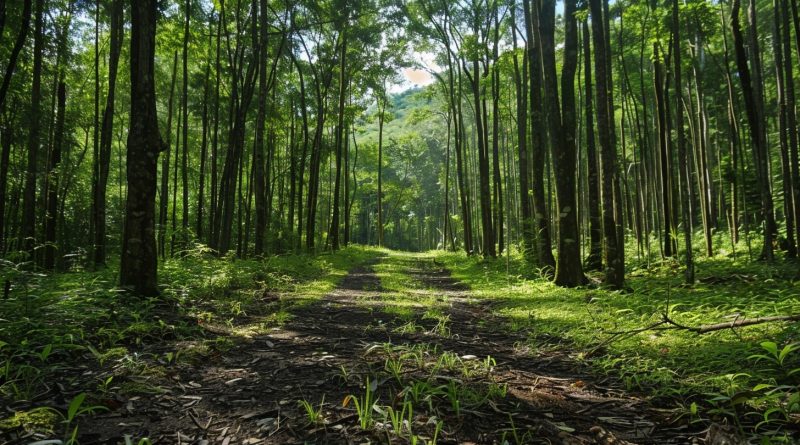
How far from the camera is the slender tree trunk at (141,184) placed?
5.29 metres

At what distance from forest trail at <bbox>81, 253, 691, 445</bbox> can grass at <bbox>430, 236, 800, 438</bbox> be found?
1.13 feet

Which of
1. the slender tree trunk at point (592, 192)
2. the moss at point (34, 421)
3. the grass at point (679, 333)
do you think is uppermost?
the slender tree trunk at point (592, 192)

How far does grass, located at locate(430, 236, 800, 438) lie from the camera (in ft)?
8.73

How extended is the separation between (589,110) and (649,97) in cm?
1401

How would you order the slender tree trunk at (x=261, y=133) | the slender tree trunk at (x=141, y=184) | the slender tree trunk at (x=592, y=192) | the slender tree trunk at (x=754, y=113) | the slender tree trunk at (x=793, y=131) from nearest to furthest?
1. the slender tree trunk at (x=141, y=184)
2. the slender tree trunk at (x=754, y=113)
3. the slender tree trunk at (x=793, y=131)
4. the slender tree trunk at (x=592, y=192)
5. the slender tree trunk at (x=261, y=133)

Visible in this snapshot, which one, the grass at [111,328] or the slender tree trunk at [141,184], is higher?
the slender tree trunk at [141,184]

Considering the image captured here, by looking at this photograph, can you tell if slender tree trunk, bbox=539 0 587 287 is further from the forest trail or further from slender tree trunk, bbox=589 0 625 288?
the forest trail

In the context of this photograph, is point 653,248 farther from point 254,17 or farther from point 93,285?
point 93,285

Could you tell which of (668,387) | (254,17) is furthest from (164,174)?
(668,387)

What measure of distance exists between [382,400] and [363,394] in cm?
17

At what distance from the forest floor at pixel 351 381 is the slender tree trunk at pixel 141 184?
0.50m

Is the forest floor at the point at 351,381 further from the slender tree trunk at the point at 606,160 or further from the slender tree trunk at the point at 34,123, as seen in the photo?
the slender tree trunk at the point at 34,123

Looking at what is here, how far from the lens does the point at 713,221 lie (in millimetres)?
18625

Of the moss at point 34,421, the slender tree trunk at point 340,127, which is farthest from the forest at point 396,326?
the slender tree trunk at point 340,127
